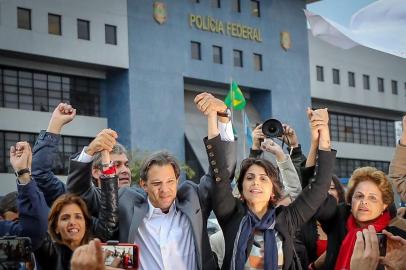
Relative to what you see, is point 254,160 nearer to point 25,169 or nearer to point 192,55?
point 25,169

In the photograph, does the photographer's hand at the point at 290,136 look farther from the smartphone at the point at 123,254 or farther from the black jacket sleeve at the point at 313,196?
the smartphone at the point at 123,254

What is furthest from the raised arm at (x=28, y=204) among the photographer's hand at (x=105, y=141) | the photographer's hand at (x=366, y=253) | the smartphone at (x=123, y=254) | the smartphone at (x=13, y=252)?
the photographer's hand at (x=366, y=253)

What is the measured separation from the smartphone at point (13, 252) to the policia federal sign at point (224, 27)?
37069 mm

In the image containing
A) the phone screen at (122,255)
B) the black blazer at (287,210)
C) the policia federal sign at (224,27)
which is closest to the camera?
the phone screen at (122,255)

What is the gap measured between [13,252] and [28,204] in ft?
2.42

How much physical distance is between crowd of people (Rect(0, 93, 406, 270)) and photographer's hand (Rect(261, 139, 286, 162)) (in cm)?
67

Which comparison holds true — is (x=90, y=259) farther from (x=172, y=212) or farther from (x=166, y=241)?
(x=172, y=212)

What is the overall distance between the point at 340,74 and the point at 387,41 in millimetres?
43558

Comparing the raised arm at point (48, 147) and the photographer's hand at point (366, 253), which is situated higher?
the raised arm at point (48, 147)

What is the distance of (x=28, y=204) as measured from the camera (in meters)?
4.52

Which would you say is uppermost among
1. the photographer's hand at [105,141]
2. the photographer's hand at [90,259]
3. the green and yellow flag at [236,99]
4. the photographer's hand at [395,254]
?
the green and yellow flag at [236,99]

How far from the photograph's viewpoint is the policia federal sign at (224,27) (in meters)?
40.8

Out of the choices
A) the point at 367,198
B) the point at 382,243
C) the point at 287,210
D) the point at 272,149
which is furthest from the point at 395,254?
the point at 272,149

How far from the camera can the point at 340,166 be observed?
164 ft
